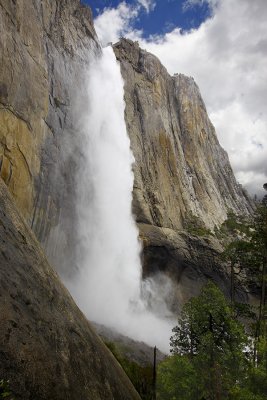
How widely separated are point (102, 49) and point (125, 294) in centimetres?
4286

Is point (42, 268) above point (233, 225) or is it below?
below

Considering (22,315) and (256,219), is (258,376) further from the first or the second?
(256,219)

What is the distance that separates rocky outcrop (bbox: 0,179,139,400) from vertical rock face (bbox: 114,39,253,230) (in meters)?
42.3

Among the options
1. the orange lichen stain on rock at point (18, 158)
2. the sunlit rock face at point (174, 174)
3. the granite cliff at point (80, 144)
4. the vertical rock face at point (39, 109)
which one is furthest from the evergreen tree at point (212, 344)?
the sunlit rock face at point (174, 174)

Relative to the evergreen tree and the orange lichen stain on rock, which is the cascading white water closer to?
the orange lichen stain on rock

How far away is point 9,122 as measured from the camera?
1260 inches

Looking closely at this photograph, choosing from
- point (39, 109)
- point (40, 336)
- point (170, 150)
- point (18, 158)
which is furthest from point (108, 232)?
point (40, 336)

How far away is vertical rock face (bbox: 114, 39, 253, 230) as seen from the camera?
206 feet

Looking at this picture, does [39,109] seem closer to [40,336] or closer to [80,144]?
[80,144]

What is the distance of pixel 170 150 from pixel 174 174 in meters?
5.01

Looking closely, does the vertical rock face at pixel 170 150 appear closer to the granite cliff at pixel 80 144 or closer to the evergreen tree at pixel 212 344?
the granite cliff at pixel 80 144

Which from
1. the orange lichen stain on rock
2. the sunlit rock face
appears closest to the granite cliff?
the orange lichen stain on rock

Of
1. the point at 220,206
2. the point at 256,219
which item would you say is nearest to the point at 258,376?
the point at 256,219

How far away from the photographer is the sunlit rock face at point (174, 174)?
5419 centimetres
